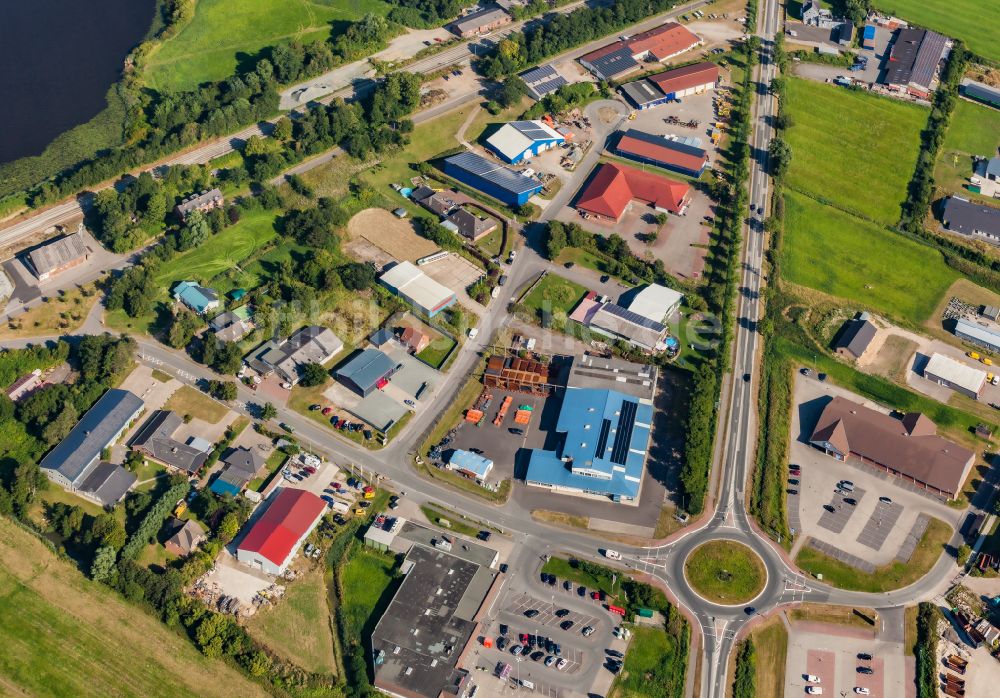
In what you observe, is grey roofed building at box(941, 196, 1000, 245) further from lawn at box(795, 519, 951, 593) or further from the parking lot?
lawn at box(795, 519, 951, 593)

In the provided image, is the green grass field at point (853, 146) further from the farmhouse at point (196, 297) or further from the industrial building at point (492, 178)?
the farmhouse at point (196, 297)

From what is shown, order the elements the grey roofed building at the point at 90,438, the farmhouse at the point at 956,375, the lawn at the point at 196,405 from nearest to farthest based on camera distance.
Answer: the grey roofed building at the point at 90,438
the lawn at the point at 196,405
the farmhouse at the point at 956,375

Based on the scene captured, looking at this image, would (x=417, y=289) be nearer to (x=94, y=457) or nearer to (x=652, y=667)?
(x=94, y=457)

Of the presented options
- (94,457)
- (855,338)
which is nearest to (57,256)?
(94,457)

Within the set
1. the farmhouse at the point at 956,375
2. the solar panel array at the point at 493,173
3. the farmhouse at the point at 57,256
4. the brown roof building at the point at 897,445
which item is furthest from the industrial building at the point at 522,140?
the farmhouse at the point at 956,375

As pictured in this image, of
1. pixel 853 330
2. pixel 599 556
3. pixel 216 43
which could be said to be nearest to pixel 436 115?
pixel 216 43

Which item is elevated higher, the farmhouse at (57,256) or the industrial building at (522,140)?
the industrial building at (522,140)
